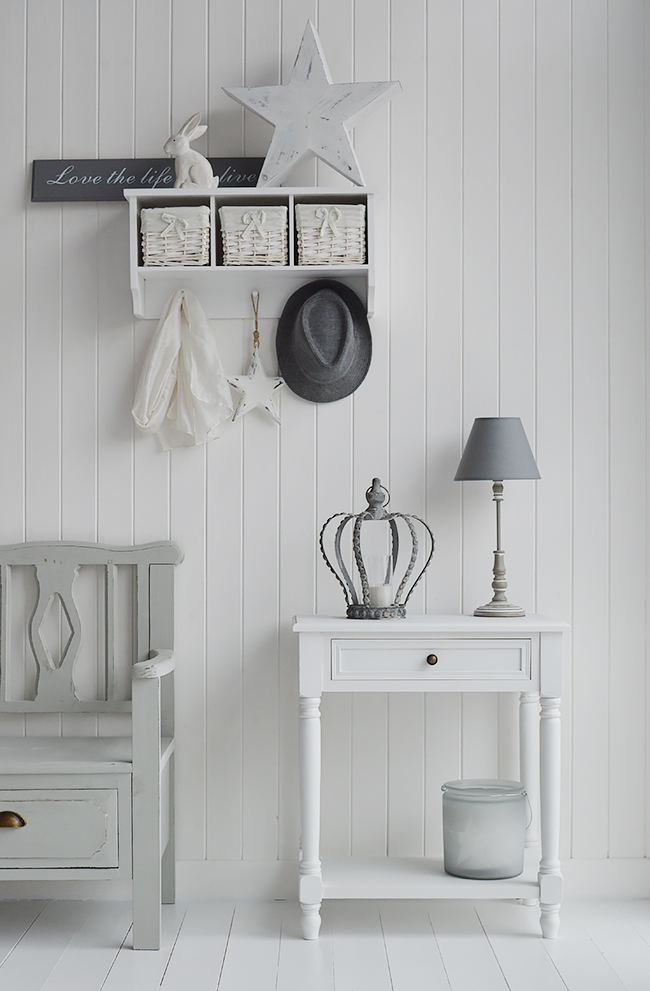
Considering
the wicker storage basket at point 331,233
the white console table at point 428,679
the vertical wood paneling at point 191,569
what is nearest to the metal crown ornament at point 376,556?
A: the white console table at point 428,679

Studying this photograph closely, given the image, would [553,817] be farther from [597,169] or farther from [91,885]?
[597,169]

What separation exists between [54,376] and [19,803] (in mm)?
1118

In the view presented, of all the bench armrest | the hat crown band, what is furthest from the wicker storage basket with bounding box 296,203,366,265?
the bench armrest

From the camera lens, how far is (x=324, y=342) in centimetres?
257

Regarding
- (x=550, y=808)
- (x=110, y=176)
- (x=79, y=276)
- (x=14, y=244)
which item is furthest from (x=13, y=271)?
(x=550, y=808)

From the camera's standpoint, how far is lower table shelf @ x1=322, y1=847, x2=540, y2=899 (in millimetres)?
2234

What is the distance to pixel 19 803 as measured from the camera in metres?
2.16

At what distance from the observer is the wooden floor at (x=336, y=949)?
6.68 feet

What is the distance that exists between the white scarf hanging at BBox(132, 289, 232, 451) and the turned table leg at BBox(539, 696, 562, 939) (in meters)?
1.11

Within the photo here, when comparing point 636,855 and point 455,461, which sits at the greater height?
point 455,461

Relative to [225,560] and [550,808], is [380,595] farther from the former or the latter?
[550,808]

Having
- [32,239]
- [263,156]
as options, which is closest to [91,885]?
[32,239]

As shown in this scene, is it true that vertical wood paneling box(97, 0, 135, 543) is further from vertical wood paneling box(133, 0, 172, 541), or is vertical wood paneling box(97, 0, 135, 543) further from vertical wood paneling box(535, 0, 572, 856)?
vertical wood paneling box(535, 0, 572, 856)

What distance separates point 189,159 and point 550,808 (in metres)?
1.83
